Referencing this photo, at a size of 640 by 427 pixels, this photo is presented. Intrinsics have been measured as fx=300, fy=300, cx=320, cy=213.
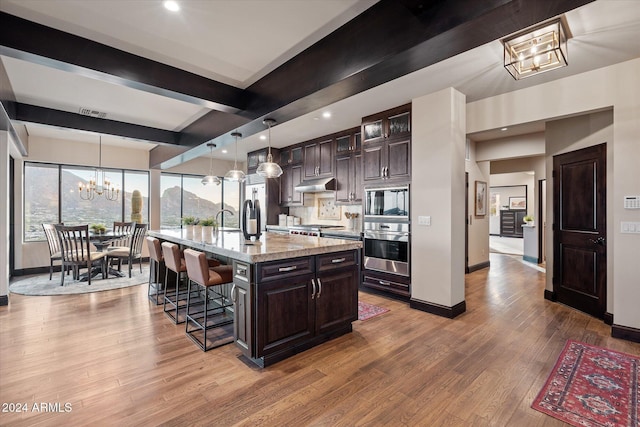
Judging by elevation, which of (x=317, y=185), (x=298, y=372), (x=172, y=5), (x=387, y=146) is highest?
(x=172, y=5)

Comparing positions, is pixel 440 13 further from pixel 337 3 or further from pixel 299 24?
pixel 299 24

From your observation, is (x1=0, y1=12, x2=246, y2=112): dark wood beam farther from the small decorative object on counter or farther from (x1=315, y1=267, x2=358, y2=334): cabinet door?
(x1=315, y1=267, x2=358, y2=334): cabinet door

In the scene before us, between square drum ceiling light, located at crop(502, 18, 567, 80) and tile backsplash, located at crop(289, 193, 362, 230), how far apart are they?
3390 millimetres

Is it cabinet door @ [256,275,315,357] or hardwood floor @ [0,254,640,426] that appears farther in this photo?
cabinet door @ [256,275,315,357]

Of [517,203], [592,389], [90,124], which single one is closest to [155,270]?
[90,124]

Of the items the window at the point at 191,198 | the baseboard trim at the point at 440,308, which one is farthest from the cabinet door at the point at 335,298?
the window at the point at 191,198

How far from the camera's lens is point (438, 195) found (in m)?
3.65

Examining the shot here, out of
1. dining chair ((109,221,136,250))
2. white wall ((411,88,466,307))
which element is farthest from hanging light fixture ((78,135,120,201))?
white wall ((411,88,466,307))

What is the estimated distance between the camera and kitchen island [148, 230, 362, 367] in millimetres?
2396

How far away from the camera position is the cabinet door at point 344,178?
527 centimetres

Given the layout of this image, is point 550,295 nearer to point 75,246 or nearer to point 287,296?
point 287,296

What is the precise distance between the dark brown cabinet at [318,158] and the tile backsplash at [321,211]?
61 cm

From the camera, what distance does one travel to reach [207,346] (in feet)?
9.15

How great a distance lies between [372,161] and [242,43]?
2.49 metres
